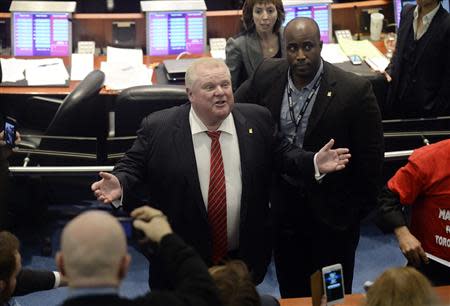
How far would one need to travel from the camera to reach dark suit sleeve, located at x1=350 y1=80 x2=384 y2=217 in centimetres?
339

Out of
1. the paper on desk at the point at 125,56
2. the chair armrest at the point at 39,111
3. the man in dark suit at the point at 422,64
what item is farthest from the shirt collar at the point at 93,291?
the paper on desk at the point at 125,56

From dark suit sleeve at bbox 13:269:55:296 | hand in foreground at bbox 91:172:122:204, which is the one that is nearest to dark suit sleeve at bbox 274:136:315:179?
hand in foreground at bbox 91:172:122:204

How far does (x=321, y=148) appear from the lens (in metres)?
3.45

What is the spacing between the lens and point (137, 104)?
454cm

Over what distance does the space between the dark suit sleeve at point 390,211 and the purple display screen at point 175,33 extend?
301 cm

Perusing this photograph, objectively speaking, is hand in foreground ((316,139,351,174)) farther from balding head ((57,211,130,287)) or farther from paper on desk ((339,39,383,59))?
paper on desk ((339,39,383,59))

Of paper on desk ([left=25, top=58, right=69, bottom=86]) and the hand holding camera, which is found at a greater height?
paper on desk ([left=25, top=58, right=69, bottom=86])

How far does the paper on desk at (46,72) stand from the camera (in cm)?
561

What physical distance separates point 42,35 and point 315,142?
3.15 metres

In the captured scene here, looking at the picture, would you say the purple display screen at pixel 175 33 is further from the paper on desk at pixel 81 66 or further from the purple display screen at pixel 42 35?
the purple display screen at pixel 42 35

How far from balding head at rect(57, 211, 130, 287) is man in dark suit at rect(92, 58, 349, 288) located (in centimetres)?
117

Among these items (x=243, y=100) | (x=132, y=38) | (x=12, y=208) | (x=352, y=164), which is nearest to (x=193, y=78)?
(x=243, y=100)

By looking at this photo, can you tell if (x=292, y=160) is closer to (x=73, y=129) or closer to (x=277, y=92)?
(x=277, y=92)

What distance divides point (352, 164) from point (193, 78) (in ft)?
2.66
